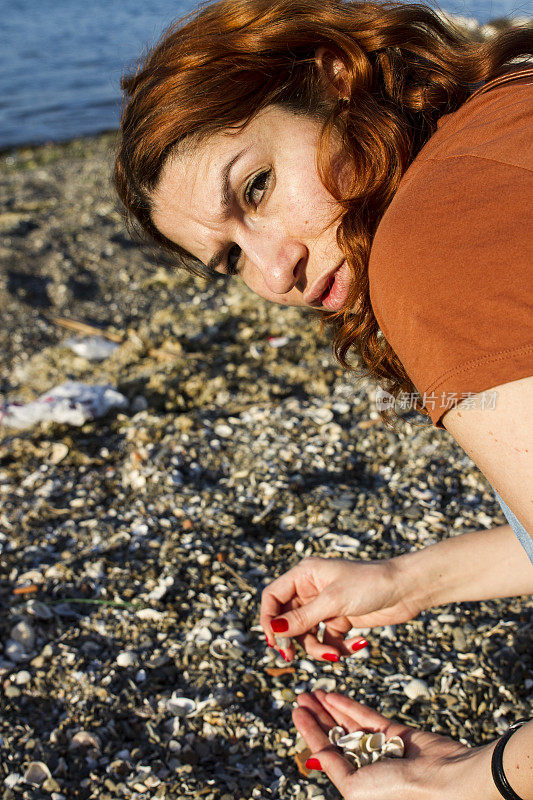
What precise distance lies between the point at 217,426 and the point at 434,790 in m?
2.23

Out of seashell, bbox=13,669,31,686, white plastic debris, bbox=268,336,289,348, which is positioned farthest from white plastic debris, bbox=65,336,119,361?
seashell, bbox=13,669,31,686

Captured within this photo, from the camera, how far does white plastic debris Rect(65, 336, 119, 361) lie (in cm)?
469

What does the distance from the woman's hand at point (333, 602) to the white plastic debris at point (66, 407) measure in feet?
6.46

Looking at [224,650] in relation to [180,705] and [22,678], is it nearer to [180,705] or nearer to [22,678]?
[180,705]

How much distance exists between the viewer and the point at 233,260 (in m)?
2.00

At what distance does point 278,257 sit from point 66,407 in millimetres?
2487

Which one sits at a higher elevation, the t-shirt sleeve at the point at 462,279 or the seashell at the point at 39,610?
the t-shirt sleeve at the point at 462,279

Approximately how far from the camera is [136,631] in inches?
103

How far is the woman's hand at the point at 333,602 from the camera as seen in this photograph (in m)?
2.21

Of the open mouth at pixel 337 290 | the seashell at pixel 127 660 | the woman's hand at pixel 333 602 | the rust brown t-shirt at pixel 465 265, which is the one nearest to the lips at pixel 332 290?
the open mouth at pixel 337 290

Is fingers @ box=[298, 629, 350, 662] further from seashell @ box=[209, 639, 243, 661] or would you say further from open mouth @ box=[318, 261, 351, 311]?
open mouth @ box=[318, 261, 351, 311]

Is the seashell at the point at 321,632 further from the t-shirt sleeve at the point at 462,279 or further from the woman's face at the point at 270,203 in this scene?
the t-shirt sleeve at the point at 462,279

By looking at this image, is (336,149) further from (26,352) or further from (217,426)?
(26,352)

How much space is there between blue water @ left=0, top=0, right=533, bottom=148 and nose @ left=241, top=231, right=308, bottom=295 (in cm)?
736
